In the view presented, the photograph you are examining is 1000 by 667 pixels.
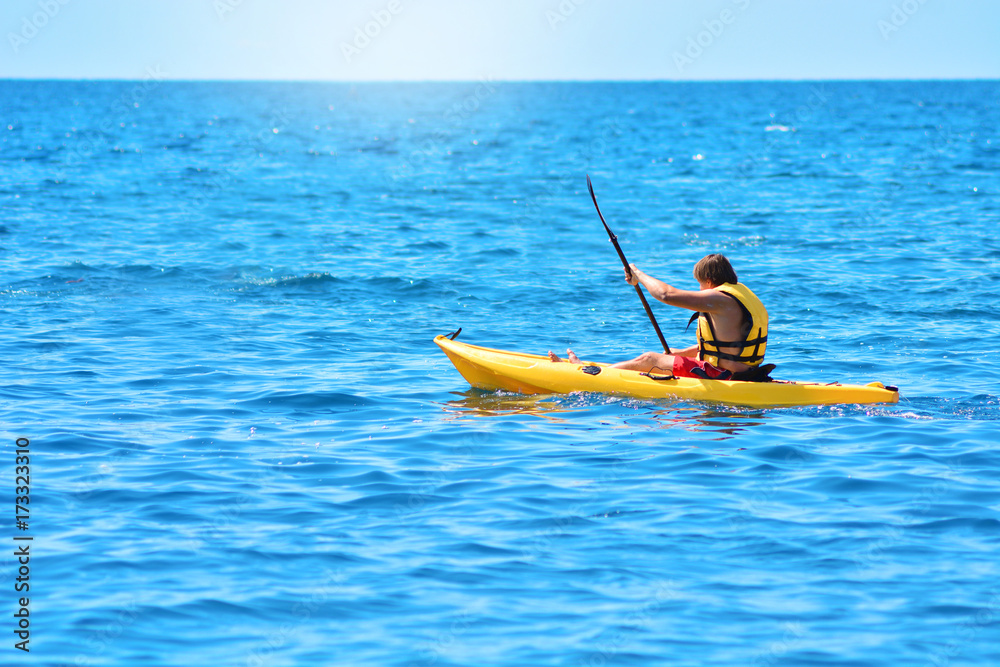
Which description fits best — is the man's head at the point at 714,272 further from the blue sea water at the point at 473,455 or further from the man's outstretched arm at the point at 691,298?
the blue sea water at the point at 473,455

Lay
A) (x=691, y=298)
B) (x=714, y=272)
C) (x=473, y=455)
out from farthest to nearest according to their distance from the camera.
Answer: (x=714, y=272) < (x=691, y=298) < (x=473, y=455)

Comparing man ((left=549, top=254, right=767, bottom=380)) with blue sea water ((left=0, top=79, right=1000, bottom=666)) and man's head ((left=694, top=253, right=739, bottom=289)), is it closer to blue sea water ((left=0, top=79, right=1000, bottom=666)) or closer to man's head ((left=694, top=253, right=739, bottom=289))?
man's head ((left=694, top=253, right=739, bottom=289))

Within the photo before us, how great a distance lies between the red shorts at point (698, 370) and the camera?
27.1 feet

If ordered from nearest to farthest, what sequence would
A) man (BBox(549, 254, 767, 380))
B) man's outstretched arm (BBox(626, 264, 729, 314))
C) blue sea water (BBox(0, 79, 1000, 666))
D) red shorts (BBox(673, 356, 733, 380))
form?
blue sea water (BBox(0, 79, 1000, 666)), man's outstretched arm (BBox(626, 264, 729, 314)), man (BBox(549, 254, 767, 380)), red shorts (BBox(673, 356, 733, 380))

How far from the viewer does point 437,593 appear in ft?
16.1

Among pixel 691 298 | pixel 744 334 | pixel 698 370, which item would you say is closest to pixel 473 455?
pixel 691 298

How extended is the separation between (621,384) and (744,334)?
1.04 meters

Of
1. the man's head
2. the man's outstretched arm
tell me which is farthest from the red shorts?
the man's head

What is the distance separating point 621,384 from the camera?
27.6 feet

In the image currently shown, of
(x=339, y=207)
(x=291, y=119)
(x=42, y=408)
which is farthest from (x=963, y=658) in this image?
(x=291, y=119)

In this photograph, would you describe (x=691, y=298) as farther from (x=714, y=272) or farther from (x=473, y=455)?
(x=473, y=455)

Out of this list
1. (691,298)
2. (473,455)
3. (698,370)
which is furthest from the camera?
(698,370)

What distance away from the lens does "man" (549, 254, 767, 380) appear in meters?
7.92

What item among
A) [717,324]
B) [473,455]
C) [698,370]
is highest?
[717,324]
